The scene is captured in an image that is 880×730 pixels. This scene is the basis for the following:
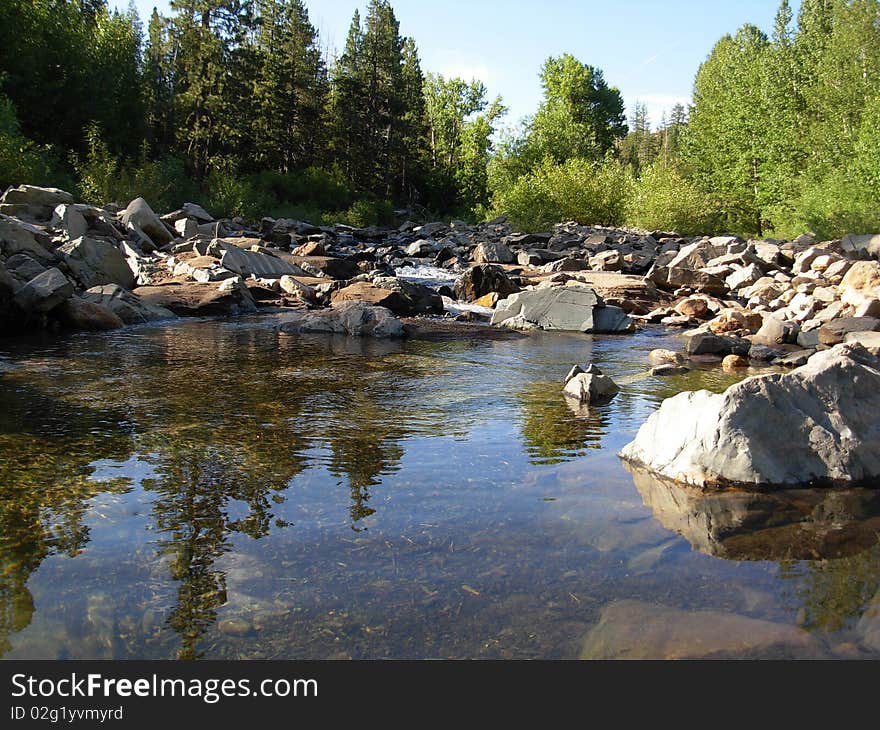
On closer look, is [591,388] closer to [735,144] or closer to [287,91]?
[735,144]

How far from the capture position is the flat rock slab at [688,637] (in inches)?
96.5

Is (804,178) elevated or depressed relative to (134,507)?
elevated

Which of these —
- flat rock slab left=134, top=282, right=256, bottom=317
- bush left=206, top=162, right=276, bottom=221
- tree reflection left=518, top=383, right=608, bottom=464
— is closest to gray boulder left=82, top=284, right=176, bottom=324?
flat rock slab left=134, top=282, right=256, bottom=317

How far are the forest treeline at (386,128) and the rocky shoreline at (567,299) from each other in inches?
267

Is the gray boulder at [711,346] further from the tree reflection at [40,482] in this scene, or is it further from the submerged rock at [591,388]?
the tree reflection at [40,482]

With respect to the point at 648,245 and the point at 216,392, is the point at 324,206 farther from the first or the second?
the point at 216,392

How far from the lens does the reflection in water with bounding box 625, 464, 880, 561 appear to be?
3.31 metres

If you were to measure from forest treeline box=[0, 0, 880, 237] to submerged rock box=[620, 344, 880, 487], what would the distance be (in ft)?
64.9

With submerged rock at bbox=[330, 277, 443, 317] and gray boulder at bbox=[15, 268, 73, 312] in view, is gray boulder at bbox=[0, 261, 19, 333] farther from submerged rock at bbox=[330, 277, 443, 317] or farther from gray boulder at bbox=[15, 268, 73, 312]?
submerged rock at bbox=[330, 277, 443, 317]

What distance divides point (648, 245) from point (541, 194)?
42.6 feet

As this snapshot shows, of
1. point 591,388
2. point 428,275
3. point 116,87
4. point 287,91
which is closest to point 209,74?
point 116,87

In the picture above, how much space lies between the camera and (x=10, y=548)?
3172 mm
